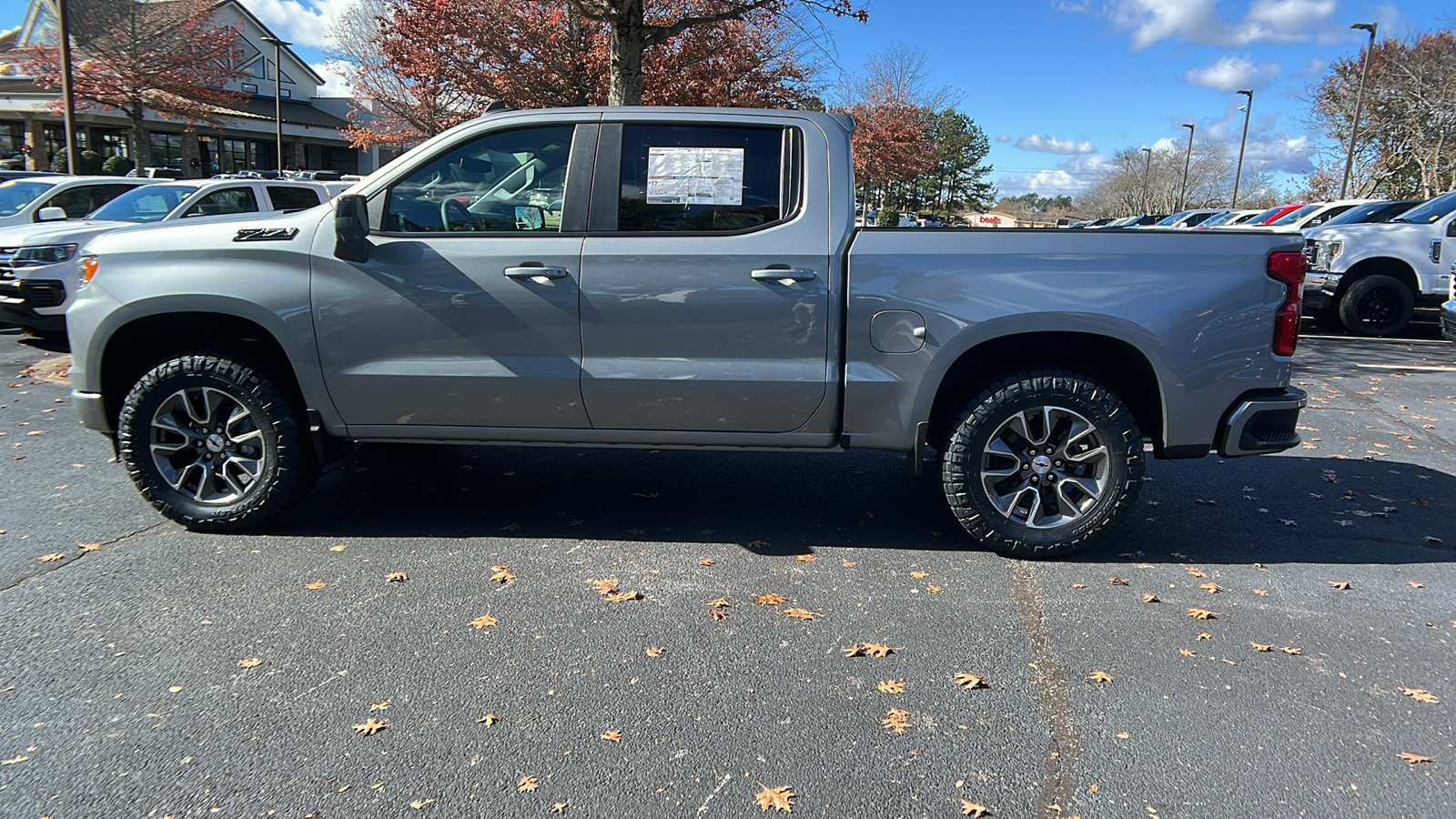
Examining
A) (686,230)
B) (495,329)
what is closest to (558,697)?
(495,329)

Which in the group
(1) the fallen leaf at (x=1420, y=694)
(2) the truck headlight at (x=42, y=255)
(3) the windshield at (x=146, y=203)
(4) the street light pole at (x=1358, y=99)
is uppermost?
(4) the street light pole at (x=1358, y=99)

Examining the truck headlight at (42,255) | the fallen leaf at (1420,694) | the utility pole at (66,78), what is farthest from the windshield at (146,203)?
the fallen leaf at (1420,694)

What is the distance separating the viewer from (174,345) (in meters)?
4.83

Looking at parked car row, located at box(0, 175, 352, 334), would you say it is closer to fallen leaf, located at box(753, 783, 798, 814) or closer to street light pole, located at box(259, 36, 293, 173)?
fallen leaf, located at box(753, 783, 798, 814)

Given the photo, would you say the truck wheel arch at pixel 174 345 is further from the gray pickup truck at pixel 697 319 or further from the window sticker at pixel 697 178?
the window sticker at pixel 697 178

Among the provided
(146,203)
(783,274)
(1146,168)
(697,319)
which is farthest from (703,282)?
(1146,168)

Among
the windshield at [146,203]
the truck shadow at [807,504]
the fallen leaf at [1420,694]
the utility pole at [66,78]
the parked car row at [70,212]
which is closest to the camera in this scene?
the fallen leaf at [1420,694]

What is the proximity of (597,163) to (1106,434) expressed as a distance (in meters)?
2.65

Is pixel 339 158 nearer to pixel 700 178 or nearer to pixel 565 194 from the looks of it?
pixel 565 194

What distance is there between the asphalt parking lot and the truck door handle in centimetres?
133

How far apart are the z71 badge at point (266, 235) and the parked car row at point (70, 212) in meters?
3.78

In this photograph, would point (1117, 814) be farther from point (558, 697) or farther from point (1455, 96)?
point (1455, 96)

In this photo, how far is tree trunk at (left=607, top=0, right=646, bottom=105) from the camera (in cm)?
963

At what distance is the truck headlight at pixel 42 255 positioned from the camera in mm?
9852
